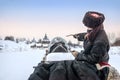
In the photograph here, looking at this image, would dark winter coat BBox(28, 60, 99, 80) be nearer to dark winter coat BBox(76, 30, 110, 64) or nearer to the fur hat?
dark winter coat BBox(76, 30, 110, 64)

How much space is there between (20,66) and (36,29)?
35cm

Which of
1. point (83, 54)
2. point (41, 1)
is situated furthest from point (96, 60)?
point (41, 1)

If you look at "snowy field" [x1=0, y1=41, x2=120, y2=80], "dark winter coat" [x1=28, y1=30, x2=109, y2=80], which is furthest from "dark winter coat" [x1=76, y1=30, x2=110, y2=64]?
"snowy field" [x1=0, y1=41, x2=120, y2=80]

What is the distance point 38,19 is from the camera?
245 cm

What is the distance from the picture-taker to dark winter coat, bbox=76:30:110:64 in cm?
126

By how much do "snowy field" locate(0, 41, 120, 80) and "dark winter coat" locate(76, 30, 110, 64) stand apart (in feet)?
2.73

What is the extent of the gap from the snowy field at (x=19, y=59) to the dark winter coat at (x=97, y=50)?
0.83 meters

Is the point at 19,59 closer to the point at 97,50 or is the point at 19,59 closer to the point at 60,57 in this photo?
the point at 60,57

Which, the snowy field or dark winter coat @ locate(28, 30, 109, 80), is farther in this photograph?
the snowy field

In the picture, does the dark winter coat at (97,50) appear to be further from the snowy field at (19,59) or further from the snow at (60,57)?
the snowy field at (19,59)

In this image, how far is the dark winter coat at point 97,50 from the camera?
4.13ft

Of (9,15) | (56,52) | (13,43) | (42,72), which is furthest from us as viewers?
(9,15)

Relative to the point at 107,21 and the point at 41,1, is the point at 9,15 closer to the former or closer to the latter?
the point at 41,1

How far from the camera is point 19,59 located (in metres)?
2.44
